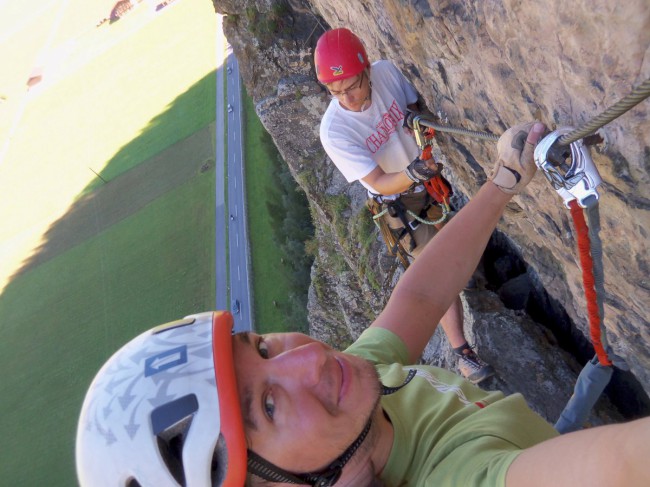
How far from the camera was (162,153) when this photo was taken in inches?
1873

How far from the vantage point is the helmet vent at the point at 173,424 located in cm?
248

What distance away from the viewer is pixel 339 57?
4.51m

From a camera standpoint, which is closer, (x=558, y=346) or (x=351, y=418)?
(x=351, y=418)

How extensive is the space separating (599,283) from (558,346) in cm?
388

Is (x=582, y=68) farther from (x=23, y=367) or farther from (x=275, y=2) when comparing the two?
(x=23, y=367)

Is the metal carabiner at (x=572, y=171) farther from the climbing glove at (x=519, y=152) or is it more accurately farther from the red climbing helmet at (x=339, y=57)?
the red climbing helmet at (x=339, y=57)

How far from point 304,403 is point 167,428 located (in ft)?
1.99

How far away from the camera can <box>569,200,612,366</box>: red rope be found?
244 centimetres

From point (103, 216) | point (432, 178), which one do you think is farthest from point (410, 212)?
point (103, 216)

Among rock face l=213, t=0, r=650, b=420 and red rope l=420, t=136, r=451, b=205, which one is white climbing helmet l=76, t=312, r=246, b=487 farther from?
red rope l=420, t=136, r=451, b=205

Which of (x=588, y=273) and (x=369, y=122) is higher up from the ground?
(x=369, y=122)

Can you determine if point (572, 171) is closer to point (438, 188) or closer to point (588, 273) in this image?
point (588, 273)

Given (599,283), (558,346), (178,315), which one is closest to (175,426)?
(599,283)

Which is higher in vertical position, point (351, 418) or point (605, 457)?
point (605, 457)
